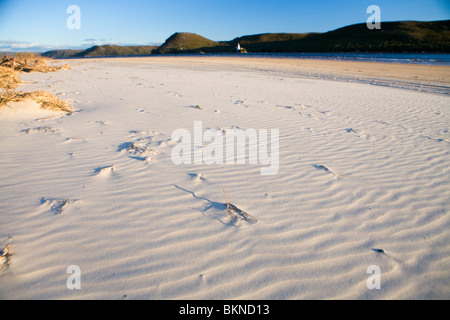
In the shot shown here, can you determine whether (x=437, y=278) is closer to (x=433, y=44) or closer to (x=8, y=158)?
(x=8, y=158)

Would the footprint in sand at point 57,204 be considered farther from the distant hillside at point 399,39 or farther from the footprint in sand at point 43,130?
the distant hillside at point 399,39

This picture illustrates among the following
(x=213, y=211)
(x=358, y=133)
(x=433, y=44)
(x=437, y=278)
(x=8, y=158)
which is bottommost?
(x=437, y=278)

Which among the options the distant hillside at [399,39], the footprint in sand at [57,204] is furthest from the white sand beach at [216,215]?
the distant hillside at [399,39]

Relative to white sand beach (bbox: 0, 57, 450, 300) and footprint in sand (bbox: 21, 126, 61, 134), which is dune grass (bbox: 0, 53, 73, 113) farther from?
footprint in sand (bbox: 21, 126, 61, 134)

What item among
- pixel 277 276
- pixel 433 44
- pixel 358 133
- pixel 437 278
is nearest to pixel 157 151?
pixel 277 276

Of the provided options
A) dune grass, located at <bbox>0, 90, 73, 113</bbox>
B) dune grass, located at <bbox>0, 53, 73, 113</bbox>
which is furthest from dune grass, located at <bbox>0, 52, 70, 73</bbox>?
dune grass, located at <bbox>0, 90, 73, 113</bbox>

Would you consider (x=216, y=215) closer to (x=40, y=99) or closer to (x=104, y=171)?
(x=104, y=171)

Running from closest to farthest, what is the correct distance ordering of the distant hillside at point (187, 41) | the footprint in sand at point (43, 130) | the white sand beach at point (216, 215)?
1. the white sand beach at point (216, 215)
2. the footprint in sand at point (43, 130)
3. the distant hillside at point (187, 41)

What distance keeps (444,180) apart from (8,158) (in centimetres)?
623

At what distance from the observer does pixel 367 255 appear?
1.95 metres

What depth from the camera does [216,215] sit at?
91.9 inches

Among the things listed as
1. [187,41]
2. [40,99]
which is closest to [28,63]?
[40,99]

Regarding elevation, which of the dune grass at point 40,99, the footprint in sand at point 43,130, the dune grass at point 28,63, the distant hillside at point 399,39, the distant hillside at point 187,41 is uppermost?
the distant hillside at point 187,41

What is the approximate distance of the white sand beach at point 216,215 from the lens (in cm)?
171
